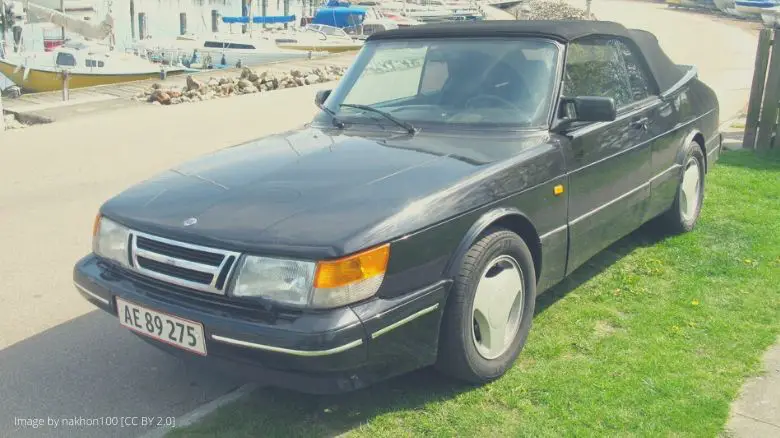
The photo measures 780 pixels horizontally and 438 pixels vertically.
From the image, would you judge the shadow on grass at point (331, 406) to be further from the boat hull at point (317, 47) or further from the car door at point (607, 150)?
the boat hull at point (317, 47)

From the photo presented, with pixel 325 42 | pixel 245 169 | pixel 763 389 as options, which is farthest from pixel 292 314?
pixel 325 42

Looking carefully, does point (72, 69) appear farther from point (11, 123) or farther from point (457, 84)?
point (457, 84)

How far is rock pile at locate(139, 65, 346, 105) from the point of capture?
50.8ft

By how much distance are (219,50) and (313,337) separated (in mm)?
31825

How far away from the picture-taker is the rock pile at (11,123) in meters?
12.1

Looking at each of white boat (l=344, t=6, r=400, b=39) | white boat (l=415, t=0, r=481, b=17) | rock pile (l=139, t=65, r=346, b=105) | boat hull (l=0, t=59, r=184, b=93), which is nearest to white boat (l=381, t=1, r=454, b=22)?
white boat (l=415, t=0, r=481, b=17)

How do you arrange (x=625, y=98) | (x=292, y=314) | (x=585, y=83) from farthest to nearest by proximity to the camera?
(x=625, y=98)
(x=585, y=83)
(x=292, y=314)

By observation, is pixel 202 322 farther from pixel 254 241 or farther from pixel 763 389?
pixel 763 389

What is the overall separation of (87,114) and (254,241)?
11436mm

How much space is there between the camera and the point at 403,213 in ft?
10.7

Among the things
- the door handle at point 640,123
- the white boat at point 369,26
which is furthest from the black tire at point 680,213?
the white boat at point 369,26

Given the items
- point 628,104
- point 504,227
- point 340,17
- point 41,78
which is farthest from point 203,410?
point 340,17

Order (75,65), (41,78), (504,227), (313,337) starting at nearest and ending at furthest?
1. (313,337)
2. (504,227)
3. (75,65)
4. (41,78)

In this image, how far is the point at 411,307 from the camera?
3.24 meters
